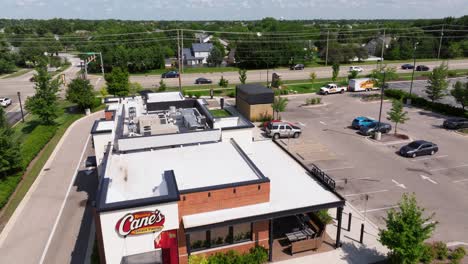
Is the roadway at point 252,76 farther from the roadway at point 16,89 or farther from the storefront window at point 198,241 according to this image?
the storefront window at point 198,241

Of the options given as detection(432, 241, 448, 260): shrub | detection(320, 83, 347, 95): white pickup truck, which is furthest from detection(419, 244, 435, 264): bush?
detection(320, 83, 347, 95): white pickup truck

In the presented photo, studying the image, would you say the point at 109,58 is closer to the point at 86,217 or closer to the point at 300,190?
the point at 86,217

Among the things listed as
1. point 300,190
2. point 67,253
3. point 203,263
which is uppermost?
point 300,190

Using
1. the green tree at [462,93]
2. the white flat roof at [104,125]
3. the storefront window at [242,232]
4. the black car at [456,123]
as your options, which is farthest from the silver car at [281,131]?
the green tree at [462,93]

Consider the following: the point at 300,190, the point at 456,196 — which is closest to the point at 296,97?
the point at 456,196

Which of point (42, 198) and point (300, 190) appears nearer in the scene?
point (300, 190)

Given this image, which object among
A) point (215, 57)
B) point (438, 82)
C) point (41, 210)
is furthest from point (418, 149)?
point (215, 57)
